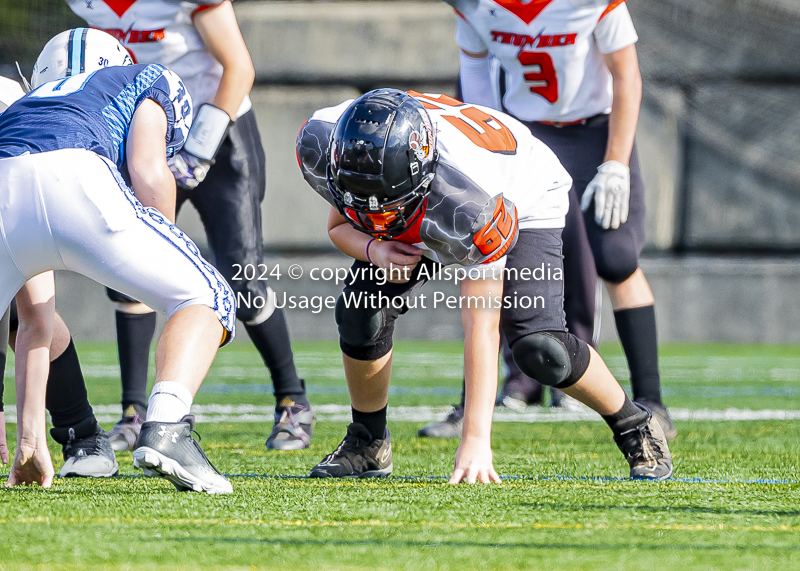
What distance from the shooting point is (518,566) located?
1671mm

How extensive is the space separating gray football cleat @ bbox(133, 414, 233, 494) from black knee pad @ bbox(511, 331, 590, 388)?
0.79 m

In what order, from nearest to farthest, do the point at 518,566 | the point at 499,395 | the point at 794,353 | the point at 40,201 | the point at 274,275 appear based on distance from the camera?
the point at 518,566
the point at 40,201
the point at 499,395
the point at 794,353
the point at 274,275

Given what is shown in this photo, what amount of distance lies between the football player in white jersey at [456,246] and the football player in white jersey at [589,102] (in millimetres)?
648

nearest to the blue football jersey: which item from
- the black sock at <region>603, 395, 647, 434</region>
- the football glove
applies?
the football glove

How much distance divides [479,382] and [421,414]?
1718 millimetres

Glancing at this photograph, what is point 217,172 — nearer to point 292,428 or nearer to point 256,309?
point 256,309

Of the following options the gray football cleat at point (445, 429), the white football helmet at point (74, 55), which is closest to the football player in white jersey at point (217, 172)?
the gray football cleat at point (445, 429)

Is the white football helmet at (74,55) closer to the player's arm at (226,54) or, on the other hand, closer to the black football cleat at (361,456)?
the player's arm at (226,54)

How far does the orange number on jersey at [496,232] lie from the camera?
2.44 meters

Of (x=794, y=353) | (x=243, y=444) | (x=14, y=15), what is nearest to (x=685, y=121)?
(x=794, y=353)

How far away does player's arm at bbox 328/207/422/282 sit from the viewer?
261 centimetres

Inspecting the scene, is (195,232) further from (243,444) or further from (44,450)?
(44,450)

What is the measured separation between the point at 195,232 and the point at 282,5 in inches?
76.2

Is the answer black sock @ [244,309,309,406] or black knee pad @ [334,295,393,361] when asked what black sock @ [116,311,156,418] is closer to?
black sock @ [244,309,309,406]
